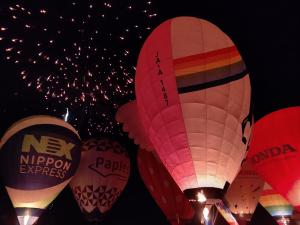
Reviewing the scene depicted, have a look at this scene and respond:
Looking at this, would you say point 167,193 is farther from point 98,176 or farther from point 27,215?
point 27,215

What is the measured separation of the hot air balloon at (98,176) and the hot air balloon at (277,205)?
3390 mm

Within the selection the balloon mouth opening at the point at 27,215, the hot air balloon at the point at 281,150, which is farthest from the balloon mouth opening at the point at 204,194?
the balloon mouth opening at the point at 27,215

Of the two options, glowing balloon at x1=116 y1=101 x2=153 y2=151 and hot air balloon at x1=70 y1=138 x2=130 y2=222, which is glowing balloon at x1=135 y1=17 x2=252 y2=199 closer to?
glowing balloon at x1=116 y1=101 x2=153 y2=151

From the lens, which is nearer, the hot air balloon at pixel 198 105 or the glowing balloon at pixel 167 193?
the hot air balloon at pixel 198 105

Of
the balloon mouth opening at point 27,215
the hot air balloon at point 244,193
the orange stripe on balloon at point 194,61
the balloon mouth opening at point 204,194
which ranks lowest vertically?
the balloon mouth opening at point 204,194

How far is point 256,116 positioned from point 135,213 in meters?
5.20

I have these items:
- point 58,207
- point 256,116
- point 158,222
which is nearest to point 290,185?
point 256,116

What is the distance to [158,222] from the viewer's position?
11.9 meters

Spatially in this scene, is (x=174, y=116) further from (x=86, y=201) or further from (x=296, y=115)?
(x=86, y=201)

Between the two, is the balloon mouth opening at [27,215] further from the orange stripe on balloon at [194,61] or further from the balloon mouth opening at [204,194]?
the orange stripe on balloon at [194,61]

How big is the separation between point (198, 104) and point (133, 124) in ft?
7.22

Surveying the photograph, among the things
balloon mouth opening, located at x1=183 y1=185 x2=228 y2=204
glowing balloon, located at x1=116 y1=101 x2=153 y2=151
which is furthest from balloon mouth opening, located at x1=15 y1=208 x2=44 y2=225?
balloon mouth opening, located at x1=183 y1=185 x2=228 y2=204

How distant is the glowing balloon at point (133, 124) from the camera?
225 inches

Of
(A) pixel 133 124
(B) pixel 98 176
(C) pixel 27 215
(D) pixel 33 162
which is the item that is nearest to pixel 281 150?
(A) pixel 133 124
